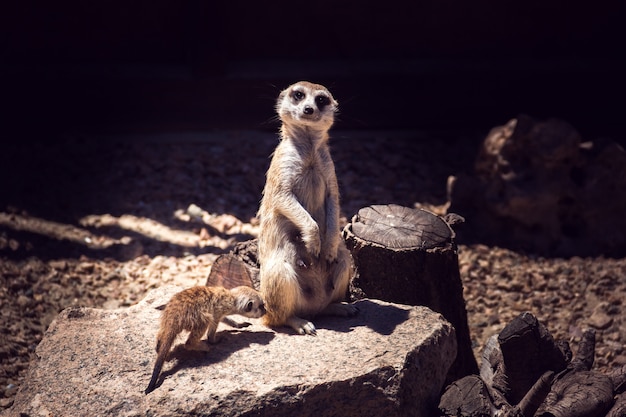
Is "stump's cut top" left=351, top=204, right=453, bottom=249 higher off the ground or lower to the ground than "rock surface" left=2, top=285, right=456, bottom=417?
higher

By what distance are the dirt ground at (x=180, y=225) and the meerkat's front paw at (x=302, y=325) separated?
6.02ft

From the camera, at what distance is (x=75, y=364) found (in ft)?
12.8

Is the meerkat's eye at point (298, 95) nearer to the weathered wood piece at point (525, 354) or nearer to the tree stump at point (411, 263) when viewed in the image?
the tree stump at point (411, 263)

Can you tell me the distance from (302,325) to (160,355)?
84 centimetres

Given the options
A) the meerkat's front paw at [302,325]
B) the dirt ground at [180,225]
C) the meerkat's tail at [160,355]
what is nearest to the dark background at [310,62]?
the dirt ground at [180,225]

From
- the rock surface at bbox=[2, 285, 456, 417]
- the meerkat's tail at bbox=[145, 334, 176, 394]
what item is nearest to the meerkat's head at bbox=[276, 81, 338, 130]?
the rock surface at bbox=[2, 285, 456, 417]

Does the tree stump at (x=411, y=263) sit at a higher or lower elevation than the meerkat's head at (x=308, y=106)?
lower

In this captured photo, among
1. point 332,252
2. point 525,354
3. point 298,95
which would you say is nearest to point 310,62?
point 298,95

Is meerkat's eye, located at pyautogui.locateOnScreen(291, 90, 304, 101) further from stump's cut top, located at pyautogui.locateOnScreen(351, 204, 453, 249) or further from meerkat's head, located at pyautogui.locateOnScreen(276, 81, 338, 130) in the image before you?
stump's cut top, located at pyautogui.locateOnScreen(351, 204, 453, 249)

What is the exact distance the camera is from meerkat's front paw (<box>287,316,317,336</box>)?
4.10 m

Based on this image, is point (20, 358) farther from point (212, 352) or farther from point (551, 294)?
point (551, 294)

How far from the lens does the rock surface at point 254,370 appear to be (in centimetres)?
Result: 354

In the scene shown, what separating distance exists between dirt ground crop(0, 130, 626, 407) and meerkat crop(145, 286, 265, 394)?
165 cm

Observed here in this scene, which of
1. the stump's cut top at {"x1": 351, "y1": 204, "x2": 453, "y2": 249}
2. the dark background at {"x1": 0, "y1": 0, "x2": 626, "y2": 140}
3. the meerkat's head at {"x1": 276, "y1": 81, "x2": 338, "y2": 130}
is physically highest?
the dark background at {"x1": 0, "y1": 0, "x2": 626, "y2": 140}
